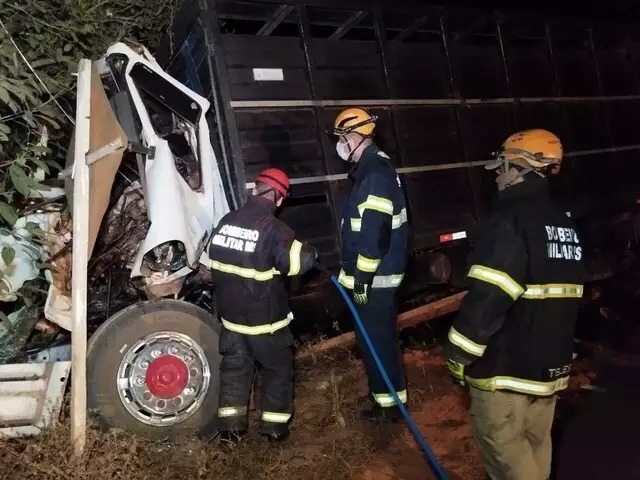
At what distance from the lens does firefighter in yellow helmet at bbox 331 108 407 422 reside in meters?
3.74

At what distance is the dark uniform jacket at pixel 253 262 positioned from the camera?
358 centimetres

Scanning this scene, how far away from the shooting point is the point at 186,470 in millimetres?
3396

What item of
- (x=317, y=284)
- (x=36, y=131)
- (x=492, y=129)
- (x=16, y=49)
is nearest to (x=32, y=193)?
(x=36, y=131)

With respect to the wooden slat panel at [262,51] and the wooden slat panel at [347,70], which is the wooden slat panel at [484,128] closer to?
the wooden slat panel at [347,70]

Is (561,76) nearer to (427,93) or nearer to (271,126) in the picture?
(427,93)

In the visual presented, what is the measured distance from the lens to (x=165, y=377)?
140 inches

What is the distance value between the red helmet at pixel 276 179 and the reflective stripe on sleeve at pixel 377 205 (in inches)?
19.9

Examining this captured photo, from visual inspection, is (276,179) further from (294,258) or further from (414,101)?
(414,101)

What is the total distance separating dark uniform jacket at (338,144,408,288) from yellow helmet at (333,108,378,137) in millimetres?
124

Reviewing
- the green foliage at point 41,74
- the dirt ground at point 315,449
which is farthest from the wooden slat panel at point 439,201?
the green foliage at point 41,74

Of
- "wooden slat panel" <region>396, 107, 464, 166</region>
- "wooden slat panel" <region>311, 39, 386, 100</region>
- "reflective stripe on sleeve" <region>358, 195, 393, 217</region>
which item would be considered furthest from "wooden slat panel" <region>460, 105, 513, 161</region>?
"reflective stripe on sleeve" <region>358, 195, 393, 217</region>

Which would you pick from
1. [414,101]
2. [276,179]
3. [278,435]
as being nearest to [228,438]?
[278,435]

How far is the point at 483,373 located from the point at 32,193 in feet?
9.60

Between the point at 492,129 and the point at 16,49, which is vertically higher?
the point at 16,49
